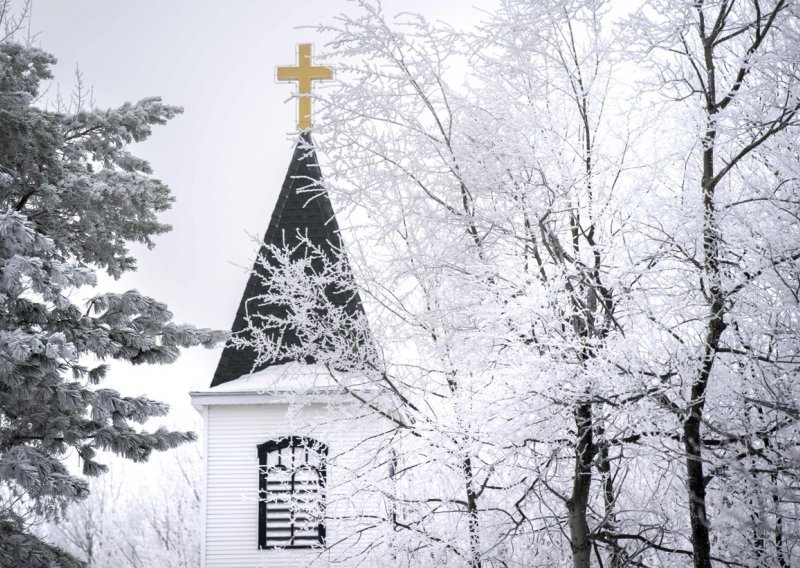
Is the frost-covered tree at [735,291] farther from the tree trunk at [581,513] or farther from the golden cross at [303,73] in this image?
the golden cross at [303,73]

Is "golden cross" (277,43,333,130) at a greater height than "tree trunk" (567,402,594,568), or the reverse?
"golden cross" (277,43,333,130)

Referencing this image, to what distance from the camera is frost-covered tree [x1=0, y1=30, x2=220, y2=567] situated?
10109 mm

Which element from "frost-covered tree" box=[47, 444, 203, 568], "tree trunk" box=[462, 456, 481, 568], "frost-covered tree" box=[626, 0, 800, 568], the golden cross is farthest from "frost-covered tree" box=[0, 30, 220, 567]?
"frost-covered tree" box=[47, 444, 203, 568]

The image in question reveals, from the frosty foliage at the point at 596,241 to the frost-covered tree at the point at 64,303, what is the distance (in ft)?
17.8

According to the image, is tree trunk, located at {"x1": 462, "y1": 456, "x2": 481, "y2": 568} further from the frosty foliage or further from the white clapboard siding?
the white clapboard siding

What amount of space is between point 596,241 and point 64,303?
6.92 meters

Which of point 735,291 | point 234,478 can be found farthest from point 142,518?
point 735,291

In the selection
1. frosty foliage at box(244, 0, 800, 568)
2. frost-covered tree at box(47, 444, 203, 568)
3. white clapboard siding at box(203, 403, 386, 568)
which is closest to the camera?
frosty foliage at box(244, 0, 800, 568)

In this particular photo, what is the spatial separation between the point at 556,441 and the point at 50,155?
906 cm

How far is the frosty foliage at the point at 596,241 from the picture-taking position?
448 cm

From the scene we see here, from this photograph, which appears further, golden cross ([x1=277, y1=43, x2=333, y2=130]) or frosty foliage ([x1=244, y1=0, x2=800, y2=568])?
golden cross ([x1=277, y1=43, x2=333, y2=130])

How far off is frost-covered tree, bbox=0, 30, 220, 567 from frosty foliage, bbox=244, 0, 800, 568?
543 centimetres

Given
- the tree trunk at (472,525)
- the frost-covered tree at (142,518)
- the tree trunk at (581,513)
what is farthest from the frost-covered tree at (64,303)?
the frost-covered tree at (142,518)

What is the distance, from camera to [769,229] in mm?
4750
